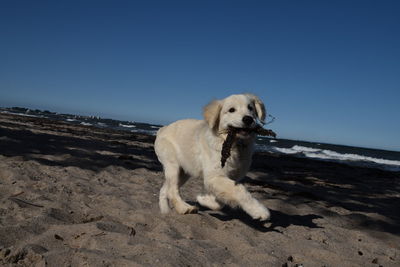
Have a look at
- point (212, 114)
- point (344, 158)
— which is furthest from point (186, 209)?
point (344, 158)

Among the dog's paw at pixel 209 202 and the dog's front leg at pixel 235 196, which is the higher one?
the dog's front leg at pixel 235 196

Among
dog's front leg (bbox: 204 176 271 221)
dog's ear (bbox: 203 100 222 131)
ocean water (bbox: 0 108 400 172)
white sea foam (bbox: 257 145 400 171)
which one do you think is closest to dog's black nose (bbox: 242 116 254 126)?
dog's ear (bbox: 203 100 222 131)

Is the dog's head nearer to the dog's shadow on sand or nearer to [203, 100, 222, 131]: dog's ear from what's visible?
[203, 100, 222, 131]: dog's ear

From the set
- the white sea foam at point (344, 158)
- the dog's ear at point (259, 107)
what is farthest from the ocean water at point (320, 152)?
the dog's ear at point (259, 107)

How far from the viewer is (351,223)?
5.36 m

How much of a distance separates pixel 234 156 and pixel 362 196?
5.04m

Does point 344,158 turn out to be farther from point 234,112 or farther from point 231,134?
point 231,134

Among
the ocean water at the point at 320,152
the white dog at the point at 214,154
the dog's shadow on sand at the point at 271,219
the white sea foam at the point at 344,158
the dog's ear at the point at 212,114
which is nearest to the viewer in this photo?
the white dog at the point at 214,154

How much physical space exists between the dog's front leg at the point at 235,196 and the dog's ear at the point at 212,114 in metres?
0.74

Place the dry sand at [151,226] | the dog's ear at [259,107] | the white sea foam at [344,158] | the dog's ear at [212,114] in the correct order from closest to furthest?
the dry sand at [151,226] → the dog's ear at [212,114] → the dog's ear at [259,107] → the white sea foam at [344,158]

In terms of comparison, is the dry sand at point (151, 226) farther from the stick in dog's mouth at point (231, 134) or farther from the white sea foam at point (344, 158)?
the white sea foam at point (344, 158)

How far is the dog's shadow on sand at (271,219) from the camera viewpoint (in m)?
4.51

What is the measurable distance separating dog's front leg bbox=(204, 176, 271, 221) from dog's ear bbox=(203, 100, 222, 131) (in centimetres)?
74

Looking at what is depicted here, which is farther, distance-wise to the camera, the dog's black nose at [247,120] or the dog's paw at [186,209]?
the dog's paw at [186,209]
